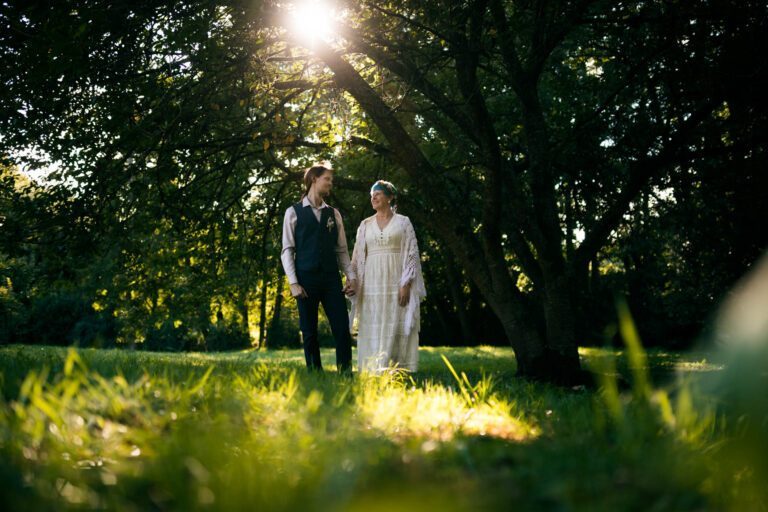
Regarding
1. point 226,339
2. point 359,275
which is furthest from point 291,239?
point 226,339

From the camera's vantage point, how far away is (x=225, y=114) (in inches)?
320

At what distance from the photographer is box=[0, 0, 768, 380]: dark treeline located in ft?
22.6

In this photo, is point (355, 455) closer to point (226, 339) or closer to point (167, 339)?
point (167, 339)

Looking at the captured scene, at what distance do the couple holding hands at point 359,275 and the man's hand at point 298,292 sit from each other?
11 mm

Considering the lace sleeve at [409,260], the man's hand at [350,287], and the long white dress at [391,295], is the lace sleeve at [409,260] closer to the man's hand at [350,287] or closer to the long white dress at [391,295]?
the long white dress at [391,295]

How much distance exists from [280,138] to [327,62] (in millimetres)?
1155

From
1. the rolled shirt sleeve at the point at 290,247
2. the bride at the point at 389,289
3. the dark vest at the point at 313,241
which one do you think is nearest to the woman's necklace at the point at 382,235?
the bride at the point at 389,289

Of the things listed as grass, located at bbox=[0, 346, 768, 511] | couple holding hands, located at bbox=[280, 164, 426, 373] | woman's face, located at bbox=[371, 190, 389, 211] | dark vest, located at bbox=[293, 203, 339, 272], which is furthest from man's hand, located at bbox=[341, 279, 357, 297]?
grass, located at bbox=[0, 346, 768, 511]

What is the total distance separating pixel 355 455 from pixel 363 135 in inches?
362

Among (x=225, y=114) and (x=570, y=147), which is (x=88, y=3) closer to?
(x=225, y=114)

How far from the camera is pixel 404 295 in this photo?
7363mm

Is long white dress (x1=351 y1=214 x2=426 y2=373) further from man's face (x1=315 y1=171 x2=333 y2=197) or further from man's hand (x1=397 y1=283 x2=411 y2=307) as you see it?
man's face (x1=315 y1=171 x2=333 y2=197)

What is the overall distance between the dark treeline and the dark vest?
53.0 inches

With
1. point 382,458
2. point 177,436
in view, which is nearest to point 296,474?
point 382,458
